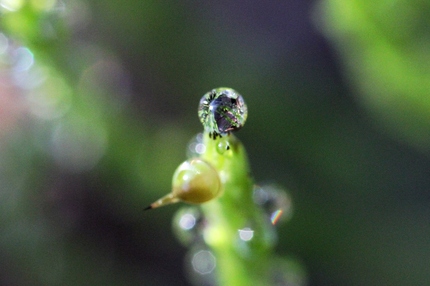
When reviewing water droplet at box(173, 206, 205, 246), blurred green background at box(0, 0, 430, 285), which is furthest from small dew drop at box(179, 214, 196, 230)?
blurred green background at box(0, 0, 430, 285)

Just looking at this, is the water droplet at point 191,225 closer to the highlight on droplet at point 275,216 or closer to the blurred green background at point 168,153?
the highlight on droplet at point 275,216

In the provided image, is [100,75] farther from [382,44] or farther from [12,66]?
[382,44]

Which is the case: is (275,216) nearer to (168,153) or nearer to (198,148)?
(198,148)

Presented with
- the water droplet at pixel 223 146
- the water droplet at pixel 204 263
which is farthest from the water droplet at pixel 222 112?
the water droplet at pixel 204 263

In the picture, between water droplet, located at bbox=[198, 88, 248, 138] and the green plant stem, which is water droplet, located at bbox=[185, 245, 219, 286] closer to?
the green plant stem

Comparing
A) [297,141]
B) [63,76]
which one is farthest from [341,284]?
[63,76]

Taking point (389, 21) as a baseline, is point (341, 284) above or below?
below

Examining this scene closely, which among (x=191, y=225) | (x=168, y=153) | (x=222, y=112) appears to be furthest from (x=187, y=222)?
(x=168, y=153)
